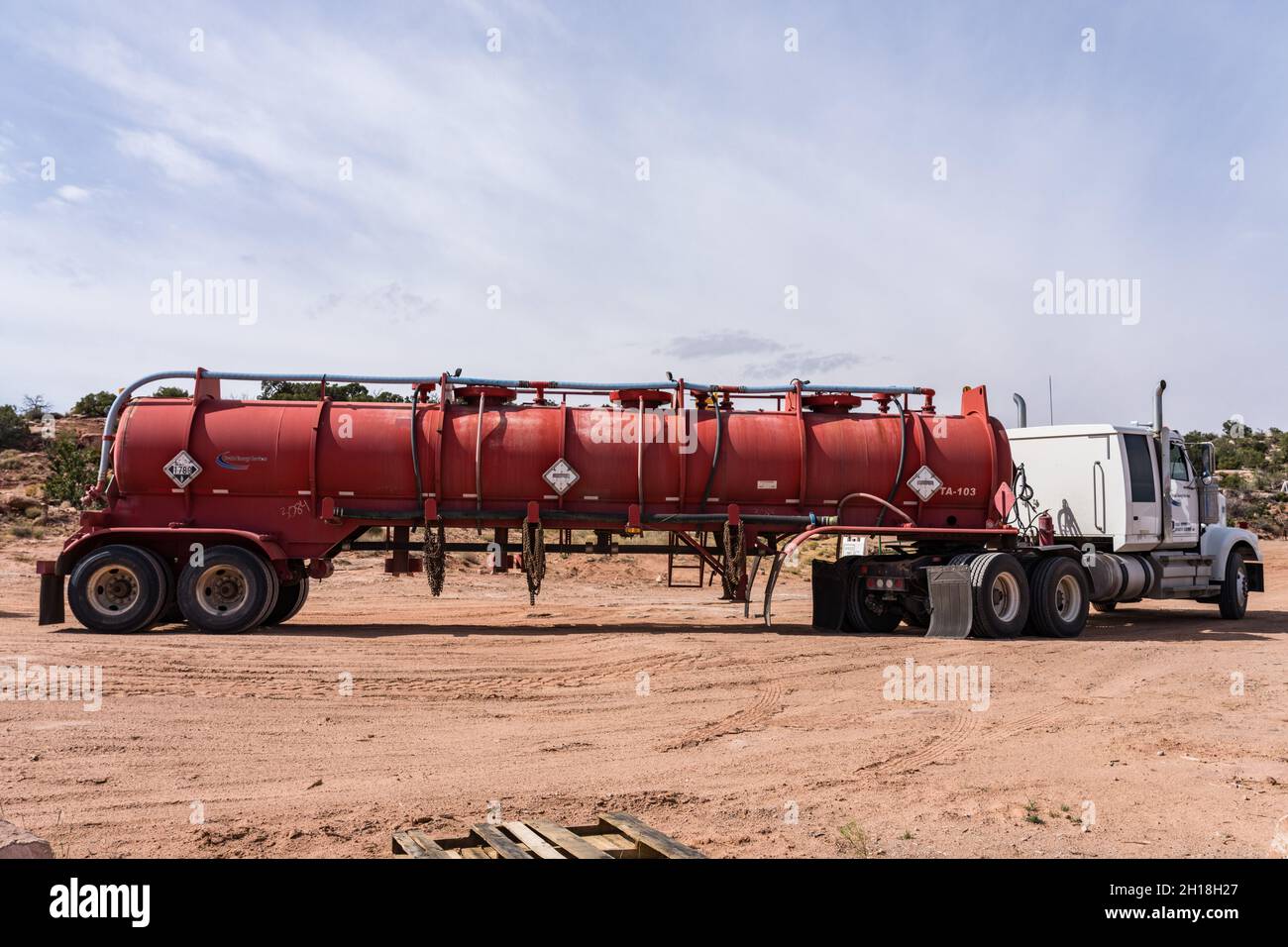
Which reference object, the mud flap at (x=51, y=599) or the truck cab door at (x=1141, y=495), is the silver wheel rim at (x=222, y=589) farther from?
the truck cab door at (x=1141, y=495)

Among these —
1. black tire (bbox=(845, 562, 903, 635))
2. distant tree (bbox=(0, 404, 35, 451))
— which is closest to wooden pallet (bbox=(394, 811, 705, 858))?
black tire (bbox=(845, 562, 903, 635))

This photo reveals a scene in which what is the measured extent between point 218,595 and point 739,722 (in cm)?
912

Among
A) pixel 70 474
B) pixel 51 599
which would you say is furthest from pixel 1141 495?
pixel 70 474

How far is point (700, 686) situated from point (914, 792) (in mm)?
4271

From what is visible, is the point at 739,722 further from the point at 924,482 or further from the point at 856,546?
the point at 856,546

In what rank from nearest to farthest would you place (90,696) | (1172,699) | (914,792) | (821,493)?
(914,792), (90,696), (1172,699), (821,493)

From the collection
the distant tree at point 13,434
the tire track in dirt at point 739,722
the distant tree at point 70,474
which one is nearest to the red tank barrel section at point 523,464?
the tire track in dirt at point 739,722

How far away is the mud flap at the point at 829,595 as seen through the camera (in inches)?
677

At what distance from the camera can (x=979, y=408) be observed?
17.0 meters

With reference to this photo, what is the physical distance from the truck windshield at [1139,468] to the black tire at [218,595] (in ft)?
46.5

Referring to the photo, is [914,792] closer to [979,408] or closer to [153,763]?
[153,763]
